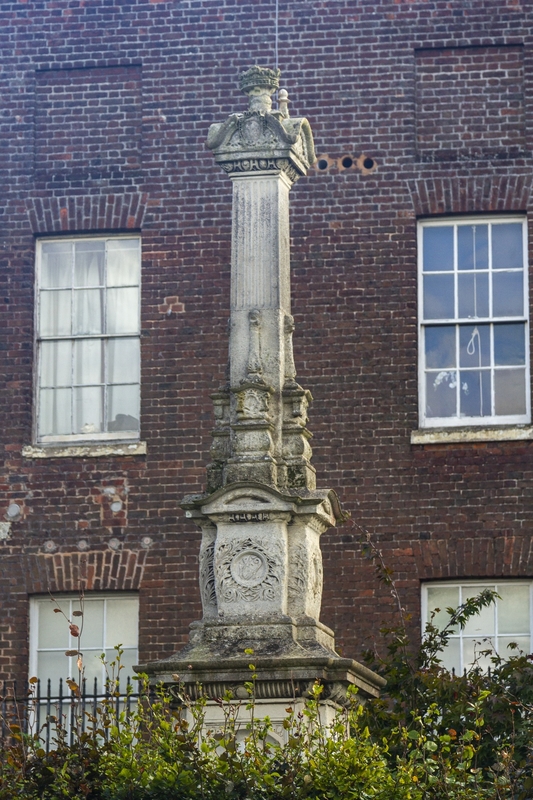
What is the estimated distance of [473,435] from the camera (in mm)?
16453

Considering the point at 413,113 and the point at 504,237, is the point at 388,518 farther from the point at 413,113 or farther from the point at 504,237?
the point at 413,113

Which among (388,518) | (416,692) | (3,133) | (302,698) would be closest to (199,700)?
(302,698)

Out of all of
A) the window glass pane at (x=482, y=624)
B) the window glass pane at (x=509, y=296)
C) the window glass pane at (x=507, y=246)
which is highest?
the window glass pane at (x=507, y=246)

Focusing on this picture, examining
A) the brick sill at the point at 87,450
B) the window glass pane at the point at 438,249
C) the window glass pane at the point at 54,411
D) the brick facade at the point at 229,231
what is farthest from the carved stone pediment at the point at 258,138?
the window glass pane at the point at 54,411

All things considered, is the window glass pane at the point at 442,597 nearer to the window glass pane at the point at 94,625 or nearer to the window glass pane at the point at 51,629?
the window glass pane at the point at 94,625

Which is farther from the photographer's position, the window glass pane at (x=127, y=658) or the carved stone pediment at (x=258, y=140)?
the window glass pane at (x=127, y=658)

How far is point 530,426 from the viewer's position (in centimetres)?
1642

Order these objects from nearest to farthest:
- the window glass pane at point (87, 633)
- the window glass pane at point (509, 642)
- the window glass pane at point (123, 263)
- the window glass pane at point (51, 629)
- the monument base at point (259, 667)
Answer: the monument base at point (259, 667) < the window glass pane at point (509, 642) < the window glass pane at point (87, 633) < the window glass pane at point (51, 629) < the window glass pane at point (123, 263)

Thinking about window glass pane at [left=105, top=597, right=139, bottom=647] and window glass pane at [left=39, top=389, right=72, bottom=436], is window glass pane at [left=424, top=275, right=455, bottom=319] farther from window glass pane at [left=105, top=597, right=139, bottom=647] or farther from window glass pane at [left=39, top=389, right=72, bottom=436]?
window glass pane at [left=105, top=597, right=139, bottom=647]

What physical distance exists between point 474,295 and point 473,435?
5.03 feet

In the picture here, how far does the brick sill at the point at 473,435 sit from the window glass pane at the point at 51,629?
4091 mm

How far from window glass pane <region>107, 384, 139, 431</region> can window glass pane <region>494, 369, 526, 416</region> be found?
3.78 m

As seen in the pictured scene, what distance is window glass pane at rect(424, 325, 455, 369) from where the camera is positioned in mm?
16875

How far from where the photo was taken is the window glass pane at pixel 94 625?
16797 millimetres
